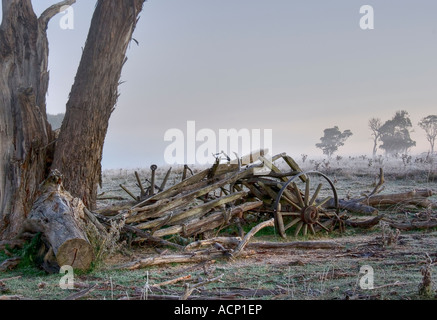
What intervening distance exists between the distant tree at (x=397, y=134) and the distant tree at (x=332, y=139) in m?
3.69

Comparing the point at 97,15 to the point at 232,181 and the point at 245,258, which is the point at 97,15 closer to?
the point at 232,181

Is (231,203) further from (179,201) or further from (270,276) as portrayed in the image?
(270,276)

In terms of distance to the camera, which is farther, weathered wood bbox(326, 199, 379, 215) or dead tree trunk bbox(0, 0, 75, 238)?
weathered wood bbox(326, 199, 379, 215)

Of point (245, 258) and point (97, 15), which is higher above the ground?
point (97, 15)

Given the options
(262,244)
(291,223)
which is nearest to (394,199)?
(291,223)

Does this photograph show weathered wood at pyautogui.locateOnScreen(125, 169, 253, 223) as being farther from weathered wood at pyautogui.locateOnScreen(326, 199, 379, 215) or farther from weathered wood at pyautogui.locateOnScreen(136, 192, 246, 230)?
weathered wood at pyautogui.locateOnScreen(326, 199, 379, 215)

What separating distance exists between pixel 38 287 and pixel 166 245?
2307 mm

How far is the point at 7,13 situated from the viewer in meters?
7.58

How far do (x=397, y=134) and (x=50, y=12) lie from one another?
4420 centimetres

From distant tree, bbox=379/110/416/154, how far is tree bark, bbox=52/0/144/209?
4274 centimetres

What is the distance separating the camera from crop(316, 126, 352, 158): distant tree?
47634 millimetres

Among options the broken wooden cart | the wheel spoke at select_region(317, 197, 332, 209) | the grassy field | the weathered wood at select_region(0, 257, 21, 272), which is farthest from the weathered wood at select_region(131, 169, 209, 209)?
the wheel spoke at select_region(317, 197, 332, 209)
